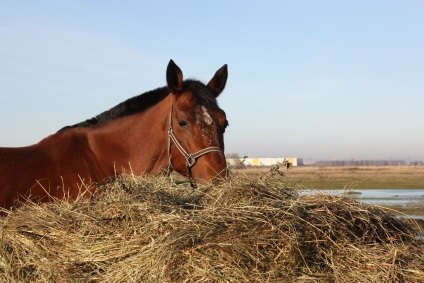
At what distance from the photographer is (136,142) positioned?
557 cm

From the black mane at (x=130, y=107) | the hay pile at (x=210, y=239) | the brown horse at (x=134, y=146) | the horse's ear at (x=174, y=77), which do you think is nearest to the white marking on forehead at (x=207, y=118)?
the brown horse at (x=134, y=146)

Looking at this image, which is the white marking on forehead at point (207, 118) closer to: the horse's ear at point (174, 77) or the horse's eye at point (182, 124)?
the horse's eye at point (182, 124)

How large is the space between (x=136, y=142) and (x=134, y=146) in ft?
0.18

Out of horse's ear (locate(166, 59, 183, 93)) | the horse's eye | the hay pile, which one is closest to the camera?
the hay pile

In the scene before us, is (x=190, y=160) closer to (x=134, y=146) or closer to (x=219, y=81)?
(x=134, y=146)

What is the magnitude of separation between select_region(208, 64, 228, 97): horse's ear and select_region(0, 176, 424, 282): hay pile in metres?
2.35

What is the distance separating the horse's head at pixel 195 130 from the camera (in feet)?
15.3

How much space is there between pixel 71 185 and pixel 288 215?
285 centimetres

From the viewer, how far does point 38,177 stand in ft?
16.5

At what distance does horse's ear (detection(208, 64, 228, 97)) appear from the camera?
18.8ft

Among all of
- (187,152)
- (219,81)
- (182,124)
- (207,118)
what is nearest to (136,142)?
(182,124)

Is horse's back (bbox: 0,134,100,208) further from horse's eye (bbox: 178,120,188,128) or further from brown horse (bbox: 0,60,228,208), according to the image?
horse's eye (bbox: 178,120,188,128)

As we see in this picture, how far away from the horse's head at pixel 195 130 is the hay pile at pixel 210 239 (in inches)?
40.8

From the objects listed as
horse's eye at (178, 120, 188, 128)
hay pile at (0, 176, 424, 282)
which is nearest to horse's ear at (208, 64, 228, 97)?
horse's eye at (178, 120, 188, 128)
